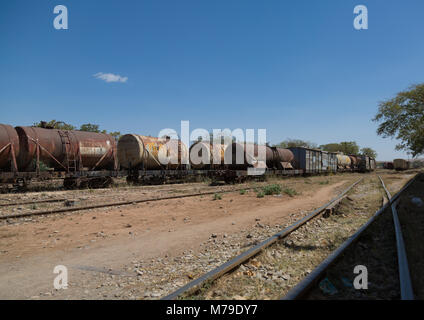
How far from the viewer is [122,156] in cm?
1717

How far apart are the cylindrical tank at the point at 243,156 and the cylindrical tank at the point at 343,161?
22934mm

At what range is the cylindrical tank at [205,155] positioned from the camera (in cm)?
1974

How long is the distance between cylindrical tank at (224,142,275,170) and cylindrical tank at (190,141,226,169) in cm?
81

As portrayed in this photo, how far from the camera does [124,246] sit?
199 inches

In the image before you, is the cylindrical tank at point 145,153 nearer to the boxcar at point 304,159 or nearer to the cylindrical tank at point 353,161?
the boxcar at point 304,159

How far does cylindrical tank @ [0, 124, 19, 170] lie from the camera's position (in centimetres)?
1220

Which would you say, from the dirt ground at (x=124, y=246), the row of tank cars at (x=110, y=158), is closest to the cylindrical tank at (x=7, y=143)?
the row of tank cars at (x=110, y=158)

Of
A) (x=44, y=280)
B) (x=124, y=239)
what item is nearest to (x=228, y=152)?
(x=124, y=239)

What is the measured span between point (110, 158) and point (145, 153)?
7.79 ft

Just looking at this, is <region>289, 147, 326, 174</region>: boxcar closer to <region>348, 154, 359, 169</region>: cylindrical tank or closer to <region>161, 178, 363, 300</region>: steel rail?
<region>348, 154, 359, 169</region>: cylindrical tank

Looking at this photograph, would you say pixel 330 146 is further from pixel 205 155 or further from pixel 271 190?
pixel 271 190

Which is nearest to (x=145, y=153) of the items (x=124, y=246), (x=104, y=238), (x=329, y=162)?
(x=104, y=238)
